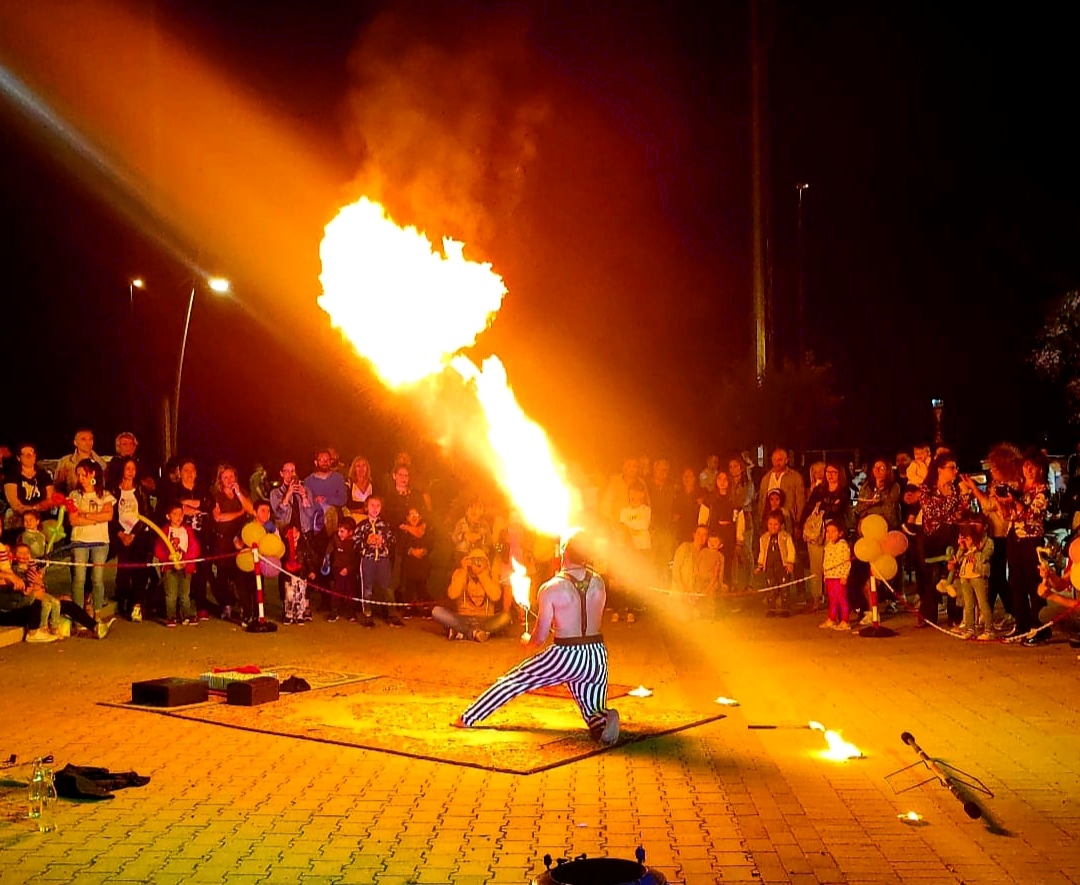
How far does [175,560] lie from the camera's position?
616 inches

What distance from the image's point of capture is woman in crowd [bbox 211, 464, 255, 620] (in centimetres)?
1606

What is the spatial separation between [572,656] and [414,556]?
751cm

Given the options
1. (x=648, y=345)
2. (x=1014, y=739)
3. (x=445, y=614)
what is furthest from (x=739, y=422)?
(x=1014, y=739)

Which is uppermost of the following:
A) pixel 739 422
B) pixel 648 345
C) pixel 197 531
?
pixel 648 345

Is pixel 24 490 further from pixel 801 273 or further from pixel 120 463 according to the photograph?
pixel 801 273

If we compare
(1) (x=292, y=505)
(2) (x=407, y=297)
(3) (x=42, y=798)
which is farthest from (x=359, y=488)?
(3) (x=42, y=798)

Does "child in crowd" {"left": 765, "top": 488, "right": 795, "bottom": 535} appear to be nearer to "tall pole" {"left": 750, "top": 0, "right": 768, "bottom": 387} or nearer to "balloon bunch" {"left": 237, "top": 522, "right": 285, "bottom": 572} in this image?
"tall pole" {"left": 750, "top": 0, "right": 768, "bottom": 387}

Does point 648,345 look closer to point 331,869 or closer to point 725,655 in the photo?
point 725,655

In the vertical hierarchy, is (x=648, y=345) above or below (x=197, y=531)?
above

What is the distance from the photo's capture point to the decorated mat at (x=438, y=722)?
28.6ft

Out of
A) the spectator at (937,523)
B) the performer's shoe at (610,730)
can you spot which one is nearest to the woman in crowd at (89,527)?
the performer's shoe at (610,730)

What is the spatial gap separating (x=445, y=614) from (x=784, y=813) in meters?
8.06

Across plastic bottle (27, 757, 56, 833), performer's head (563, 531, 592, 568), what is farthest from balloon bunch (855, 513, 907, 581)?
plastic bottle (27, 757, 56, 833)

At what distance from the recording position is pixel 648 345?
2608 cm
